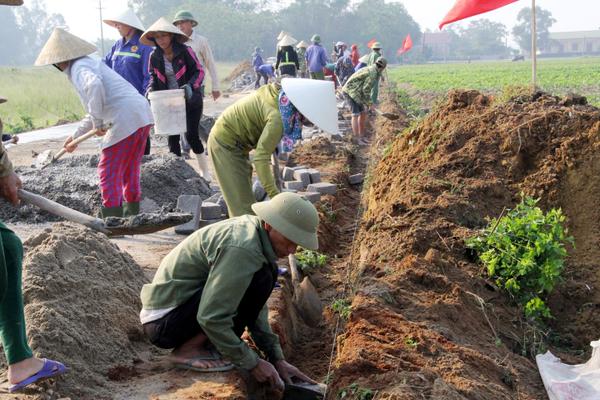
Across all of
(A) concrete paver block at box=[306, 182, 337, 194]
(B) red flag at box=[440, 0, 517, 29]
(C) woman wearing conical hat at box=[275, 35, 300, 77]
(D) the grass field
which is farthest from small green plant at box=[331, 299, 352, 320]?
(D) the grass field

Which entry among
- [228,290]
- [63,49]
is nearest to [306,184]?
[63,49]

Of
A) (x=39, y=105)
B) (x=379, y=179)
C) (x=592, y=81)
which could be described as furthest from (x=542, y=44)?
(x=379, y=179)

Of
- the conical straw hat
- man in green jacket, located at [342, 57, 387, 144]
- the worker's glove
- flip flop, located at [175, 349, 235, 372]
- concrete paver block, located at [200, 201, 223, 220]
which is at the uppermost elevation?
the conical straw hat

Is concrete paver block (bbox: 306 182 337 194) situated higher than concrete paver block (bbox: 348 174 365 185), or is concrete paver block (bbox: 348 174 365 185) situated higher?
concrete paver block (bbox: 306 182 337 194)

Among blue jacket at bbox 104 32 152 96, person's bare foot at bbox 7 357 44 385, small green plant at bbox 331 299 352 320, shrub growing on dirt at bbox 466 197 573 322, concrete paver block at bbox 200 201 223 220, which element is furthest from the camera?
blue jacket at bbox 104 32 152 96

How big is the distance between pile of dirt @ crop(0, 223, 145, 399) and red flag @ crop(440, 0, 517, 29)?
6.57 meters

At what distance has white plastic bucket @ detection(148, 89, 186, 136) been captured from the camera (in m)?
7.77

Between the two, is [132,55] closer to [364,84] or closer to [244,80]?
[364,84]

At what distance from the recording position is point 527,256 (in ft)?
17.2

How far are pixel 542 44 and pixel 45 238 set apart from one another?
398 ft

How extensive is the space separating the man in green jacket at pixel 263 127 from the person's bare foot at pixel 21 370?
2.18 m

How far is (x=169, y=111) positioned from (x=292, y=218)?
4510 millimetres

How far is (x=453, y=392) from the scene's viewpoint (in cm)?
377

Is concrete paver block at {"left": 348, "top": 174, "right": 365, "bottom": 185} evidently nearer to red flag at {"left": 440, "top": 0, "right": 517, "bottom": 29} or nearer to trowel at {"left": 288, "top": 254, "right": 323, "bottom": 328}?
red flag at {"left": 440, "top": 0, "right": 517, "bottom": 29}
